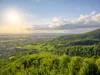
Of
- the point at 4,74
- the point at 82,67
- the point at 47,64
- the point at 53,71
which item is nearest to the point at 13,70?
the point at 4,74

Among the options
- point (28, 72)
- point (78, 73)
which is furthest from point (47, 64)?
point (78, 73)

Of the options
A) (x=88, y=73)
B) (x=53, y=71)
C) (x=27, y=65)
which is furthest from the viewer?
(x=27, y=65)

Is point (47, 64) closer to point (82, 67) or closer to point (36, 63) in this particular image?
point (36, 63)

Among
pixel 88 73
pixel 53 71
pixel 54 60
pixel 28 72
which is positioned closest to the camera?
pixel 88 73

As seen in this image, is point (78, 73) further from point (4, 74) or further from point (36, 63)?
point (4, 74)

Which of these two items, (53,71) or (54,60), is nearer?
(53,71)

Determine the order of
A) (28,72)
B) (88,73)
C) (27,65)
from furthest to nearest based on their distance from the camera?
(27,65), (28,72), (88,73)

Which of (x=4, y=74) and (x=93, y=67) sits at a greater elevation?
(x=93, y=67)

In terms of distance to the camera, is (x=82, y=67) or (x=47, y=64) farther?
(x=47, y=64)

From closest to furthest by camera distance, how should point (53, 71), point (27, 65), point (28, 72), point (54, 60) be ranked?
point (53, 71), point (28, 72), point (54, 60), point (27, 65)
